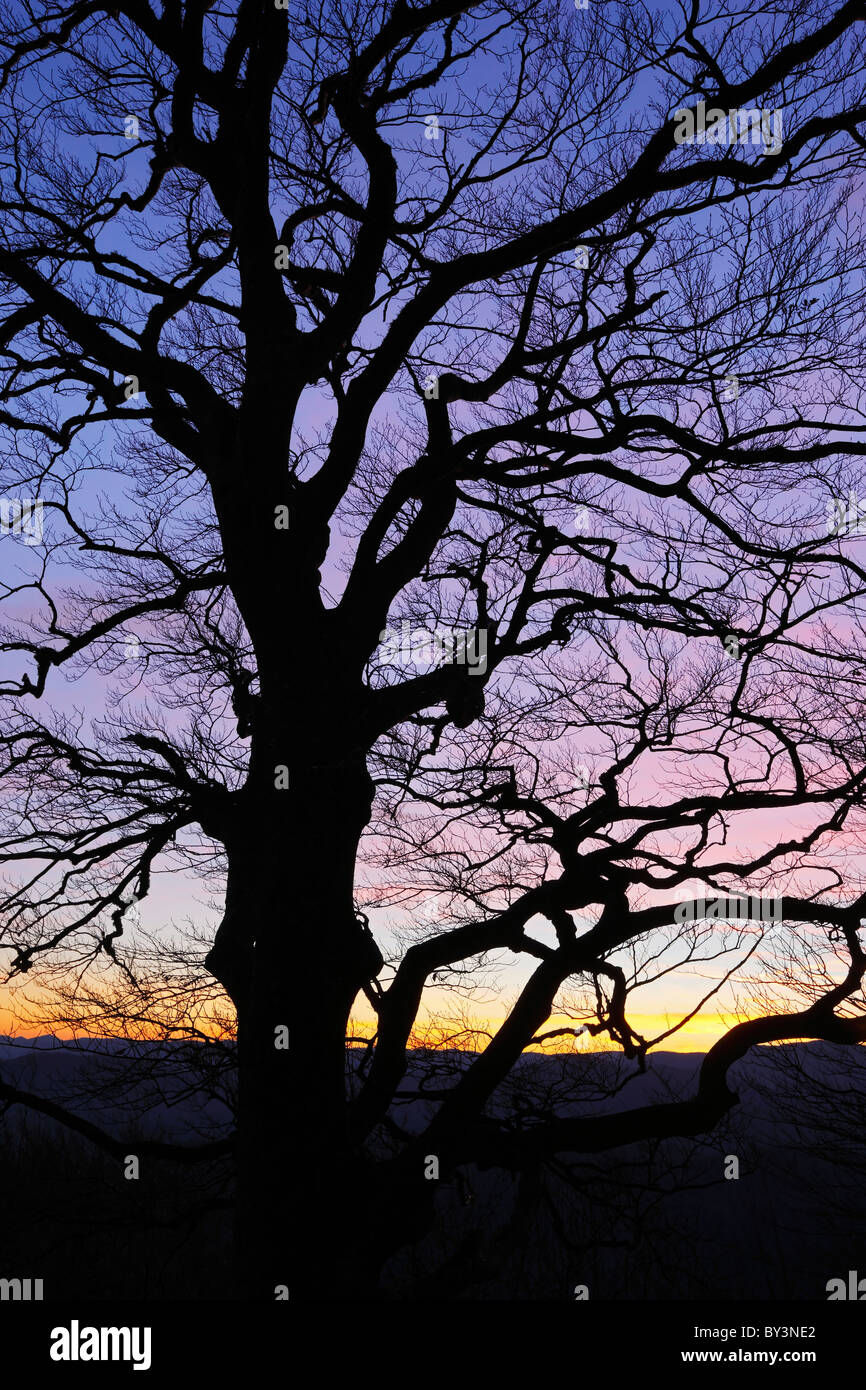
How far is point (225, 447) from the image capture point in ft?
20.9

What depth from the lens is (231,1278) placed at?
511 cm

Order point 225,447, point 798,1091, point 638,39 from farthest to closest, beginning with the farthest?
point 798,1091 → point 225,447 → point 638,39

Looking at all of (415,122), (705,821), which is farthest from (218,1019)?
(415,122)

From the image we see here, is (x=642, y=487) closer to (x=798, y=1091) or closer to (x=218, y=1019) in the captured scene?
(x=218, y=1019)

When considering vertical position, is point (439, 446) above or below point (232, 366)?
below

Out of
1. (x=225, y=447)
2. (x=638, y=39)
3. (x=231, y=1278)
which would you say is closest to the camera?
(x=231, y=1278)

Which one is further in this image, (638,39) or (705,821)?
(705,821)

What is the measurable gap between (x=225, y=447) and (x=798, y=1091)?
9504 mm

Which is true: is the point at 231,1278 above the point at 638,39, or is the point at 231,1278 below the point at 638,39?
below

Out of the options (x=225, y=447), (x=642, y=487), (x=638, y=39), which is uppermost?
(x=638, y=39)

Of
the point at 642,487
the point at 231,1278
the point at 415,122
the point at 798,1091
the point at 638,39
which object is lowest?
the point at 231,1278
